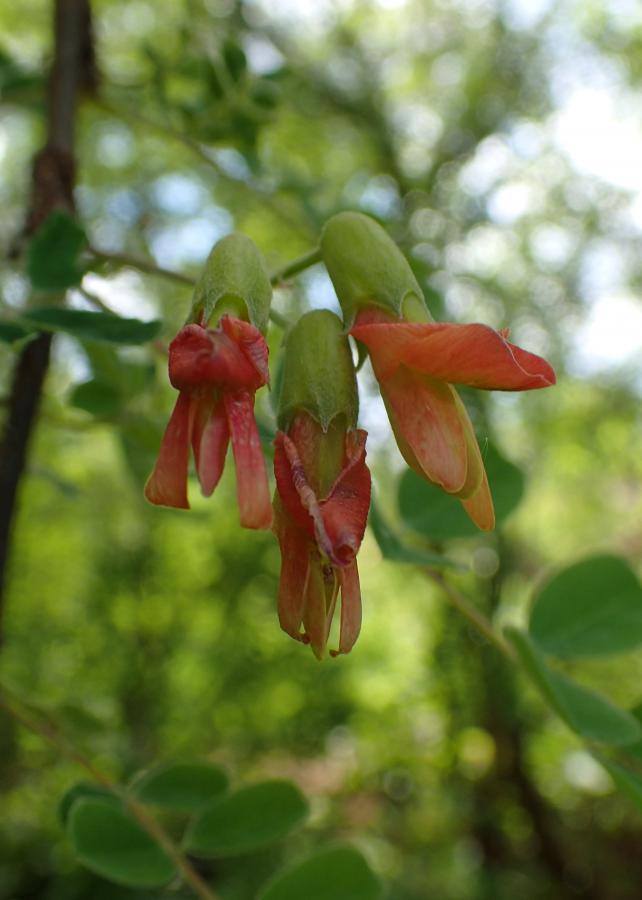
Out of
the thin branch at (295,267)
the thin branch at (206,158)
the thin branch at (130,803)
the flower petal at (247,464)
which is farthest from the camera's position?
the thin branch at (206,158)

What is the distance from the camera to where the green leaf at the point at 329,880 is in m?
0.47


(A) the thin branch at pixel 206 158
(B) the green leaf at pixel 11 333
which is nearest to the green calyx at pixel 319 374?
(B) the green leaf at pixel 11 333

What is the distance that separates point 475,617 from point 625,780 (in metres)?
0.10

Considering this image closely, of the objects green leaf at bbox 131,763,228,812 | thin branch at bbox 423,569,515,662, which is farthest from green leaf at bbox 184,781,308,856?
thin branch at bbox 423,569,515,662

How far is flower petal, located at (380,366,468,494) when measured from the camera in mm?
280

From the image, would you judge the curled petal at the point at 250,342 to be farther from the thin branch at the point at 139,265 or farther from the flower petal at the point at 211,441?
the thin branch at the point at 139,265

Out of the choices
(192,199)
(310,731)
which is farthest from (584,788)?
(192,199)

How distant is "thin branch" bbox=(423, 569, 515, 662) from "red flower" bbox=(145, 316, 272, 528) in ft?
0.73

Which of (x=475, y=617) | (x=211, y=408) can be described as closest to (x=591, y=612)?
(x=475, y=617)

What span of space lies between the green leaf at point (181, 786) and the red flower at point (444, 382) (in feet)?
1.04

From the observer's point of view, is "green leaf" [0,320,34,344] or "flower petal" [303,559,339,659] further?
"green leaf" [0,320,34,344]

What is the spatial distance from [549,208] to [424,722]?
1.78 meters

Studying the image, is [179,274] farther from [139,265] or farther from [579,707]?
[579,707]

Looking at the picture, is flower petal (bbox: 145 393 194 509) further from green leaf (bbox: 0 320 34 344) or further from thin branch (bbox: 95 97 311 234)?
thin branch (bbox: 95 97 311 234)
